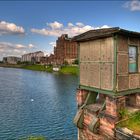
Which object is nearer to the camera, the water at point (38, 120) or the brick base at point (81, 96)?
the brick base at point (81, 96)

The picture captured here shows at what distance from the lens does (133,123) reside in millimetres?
13719

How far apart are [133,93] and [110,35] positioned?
5.00 metres

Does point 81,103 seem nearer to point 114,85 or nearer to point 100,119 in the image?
point 100,119

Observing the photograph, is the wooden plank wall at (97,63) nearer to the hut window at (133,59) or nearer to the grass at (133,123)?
the hut window at (133,59)

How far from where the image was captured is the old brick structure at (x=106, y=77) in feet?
45.1

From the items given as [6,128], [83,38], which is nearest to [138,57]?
[83,38]

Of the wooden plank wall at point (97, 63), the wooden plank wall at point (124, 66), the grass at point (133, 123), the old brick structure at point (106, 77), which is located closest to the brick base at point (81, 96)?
the old brick structure at point (106, 77)

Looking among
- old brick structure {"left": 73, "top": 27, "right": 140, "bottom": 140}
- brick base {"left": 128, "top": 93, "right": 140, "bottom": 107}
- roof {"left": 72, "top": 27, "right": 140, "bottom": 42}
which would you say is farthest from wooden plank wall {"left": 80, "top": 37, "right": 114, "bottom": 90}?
brick base {"left": 128, "top": 93, "right": 140, "bottom": 107}

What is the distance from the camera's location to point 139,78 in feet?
51.8

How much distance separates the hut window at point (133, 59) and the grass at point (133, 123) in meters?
3.27

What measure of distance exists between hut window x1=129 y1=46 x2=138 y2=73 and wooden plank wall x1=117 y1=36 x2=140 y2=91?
13.1 inches

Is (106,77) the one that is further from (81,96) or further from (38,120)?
(38,120)

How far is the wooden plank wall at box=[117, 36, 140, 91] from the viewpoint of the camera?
13.9 m

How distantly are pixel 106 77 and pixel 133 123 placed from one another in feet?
11.8
